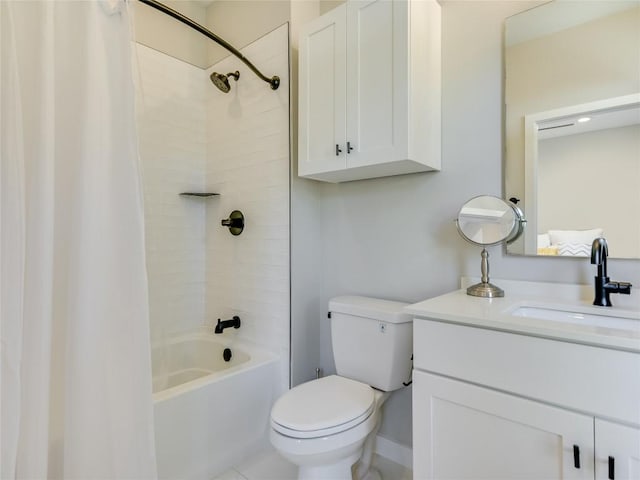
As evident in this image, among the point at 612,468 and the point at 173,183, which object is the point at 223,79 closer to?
the point at 173,183

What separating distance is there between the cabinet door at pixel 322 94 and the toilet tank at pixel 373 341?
2.19 feet

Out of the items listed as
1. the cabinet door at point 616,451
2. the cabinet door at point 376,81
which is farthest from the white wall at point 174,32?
the cabinet door at point 616,451

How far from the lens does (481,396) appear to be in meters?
1.01

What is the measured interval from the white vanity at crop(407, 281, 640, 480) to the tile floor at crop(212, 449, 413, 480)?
621 mm

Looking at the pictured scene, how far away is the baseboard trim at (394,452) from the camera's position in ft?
5.63

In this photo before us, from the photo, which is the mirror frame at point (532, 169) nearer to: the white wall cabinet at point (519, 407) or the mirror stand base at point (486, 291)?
the mirror stand base at point (486, 291)

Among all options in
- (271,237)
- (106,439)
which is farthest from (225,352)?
(106,439)

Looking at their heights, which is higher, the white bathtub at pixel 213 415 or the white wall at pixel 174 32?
the white wall at pixel 174 32

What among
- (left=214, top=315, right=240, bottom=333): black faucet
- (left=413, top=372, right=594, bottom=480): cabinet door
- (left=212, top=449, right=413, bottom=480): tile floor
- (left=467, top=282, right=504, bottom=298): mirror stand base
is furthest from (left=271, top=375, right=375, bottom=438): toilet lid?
(left=214, top=315, right=240, bottom=333): black faucet

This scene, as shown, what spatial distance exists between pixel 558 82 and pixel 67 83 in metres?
1.61

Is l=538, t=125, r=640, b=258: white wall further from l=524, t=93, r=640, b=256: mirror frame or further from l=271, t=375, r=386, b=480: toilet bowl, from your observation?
l=271, t=375, r=386, b=480: toilet bowl

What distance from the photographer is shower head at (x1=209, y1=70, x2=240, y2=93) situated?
83.6 inches

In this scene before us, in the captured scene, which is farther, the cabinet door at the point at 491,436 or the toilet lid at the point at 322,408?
the toilet lid at the point at 322,408

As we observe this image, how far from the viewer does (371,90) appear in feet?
4.94
